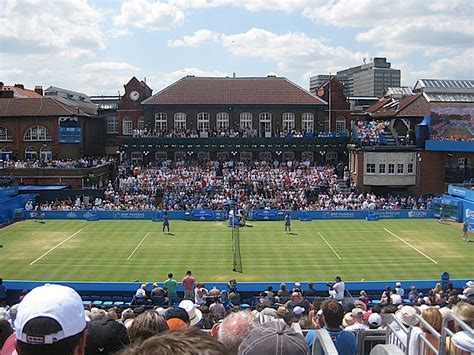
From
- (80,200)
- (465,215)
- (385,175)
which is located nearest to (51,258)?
(80,200)

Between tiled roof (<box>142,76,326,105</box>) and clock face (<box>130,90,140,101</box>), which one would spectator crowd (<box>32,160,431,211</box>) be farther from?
clock face (<box>130,90,140,101</box>)

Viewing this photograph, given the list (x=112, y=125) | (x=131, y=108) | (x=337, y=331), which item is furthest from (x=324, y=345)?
(x=112, y=125)

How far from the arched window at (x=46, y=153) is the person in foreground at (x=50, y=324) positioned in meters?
59.0

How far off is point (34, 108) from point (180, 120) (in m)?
14.9

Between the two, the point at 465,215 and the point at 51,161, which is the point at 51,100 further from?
the point at 465,215

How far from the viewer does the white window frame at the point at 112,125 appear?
72125 mm

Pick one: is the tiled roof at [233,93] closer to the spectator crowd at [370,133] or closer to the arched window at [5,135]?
the spectator crowd at [370,133]

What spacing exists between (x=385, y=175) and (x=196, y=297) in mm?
36620

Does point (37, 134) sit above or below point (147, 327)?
above

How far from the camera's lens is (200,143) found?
195 feet

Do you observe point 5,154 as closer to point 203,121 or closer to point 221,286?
point 203,121

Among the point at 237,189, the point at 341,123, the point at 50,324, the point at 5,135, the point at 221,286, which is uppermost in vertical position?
the point at 341,123

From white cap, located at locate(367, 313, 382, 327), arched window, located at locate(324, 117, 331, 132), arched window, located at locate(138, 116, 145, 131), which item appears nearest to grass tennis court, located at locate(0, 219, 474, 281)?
white cap, located at locate(367, 313, 382, 327)

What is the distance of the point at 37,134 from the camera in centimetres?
6022
